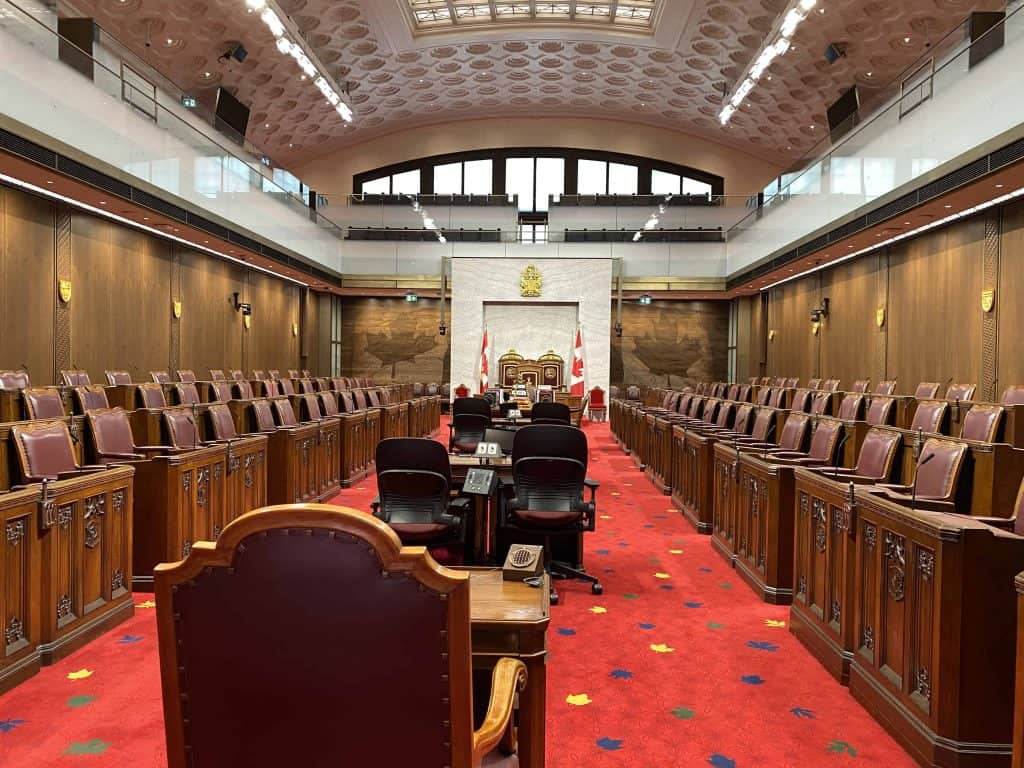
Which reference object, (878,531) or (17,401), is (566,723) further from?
(17,401)

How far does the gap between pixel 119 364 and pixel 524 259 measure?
9.79 metres

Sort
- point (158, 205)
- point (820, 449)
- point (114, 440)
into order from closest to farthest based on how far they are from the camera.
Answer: point (114, 440) < point (820, 449) < point (158, 205)

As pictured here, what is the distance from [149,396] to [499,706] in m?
6.61

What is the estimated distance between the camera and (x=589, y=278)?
18.0 metres

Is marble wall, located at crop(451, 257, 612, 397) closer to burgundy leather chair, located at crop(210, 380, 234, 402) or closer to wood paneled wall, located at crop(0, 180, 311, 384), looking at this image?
wood paneled wall, located at crop(0, 180, 311, 384)

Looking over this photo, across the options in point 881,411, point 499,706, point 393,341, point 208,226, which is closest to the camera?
point 499,706

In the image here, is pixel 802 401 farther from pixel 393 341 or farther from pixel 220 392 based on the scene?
pixel 393 341

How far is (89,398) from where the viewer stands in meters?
6.49

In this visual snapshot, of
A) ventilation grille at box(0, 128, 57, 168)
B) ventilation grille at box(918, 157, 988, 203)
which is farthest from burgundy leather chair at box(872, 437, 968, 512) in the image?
ventilation grille at box(0, 128, 57, 168)

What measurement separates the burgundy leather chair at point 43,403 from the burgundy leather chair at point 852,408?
279 inches

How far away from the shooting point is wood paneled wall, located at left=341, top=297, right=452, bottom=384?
2047cm

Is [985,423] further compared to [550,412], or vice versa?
[550,412]

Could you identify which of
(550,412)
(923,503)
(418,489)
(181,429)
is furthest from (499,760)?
(550,412)

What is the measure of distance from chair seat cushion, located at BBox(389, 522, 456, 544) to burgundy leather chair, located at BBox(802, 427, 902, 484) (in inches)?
78.7
